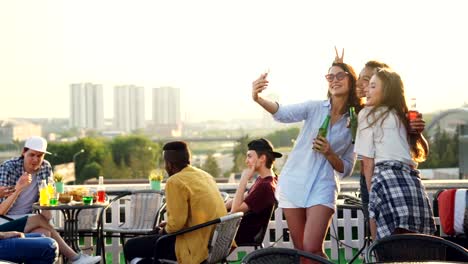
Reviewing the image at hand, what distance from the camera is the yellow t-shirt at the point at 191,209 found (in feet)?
17.3

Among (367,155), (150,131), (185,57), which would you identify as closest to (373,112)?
(367,155)

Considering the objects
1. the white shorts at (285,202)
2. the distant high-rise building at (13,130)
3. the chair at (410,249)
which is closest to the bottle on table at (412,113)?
the white shorts at (285,202)

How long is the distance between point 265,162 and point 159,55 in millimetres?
116684

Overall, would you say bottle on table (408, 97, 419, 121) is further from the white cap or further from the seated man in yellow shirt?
the white cap

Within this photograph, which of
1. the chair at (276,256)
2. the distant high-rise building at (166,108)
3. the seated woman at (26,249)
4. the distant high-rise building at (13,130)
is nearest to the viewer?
the chair at (276,256)

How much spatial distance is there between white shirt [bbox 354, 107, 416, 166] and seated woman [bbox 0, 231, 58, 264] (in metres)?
2.14

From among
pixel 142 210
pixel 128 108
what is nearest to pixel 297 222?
pixel 142 210

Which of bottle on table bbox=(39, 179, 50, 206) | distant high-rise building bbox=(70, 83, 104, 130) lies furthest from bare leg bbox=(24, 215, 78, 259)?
distant high-rise building bbox=(70, 83, 104, 130)

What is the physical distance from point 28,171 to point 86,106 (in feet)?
458

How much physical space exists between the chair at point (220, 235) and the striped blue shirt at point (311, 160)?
0.42 meters

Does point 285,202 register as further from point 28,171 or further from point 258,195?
point 28,171

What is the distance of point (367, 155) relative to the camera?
15.7 feet

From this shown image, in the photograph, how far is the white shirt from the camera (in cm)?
474

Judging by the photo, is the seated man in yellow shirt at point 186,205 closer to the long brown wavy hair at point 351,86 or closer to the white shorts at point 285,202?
the white shorts at point 285,202
